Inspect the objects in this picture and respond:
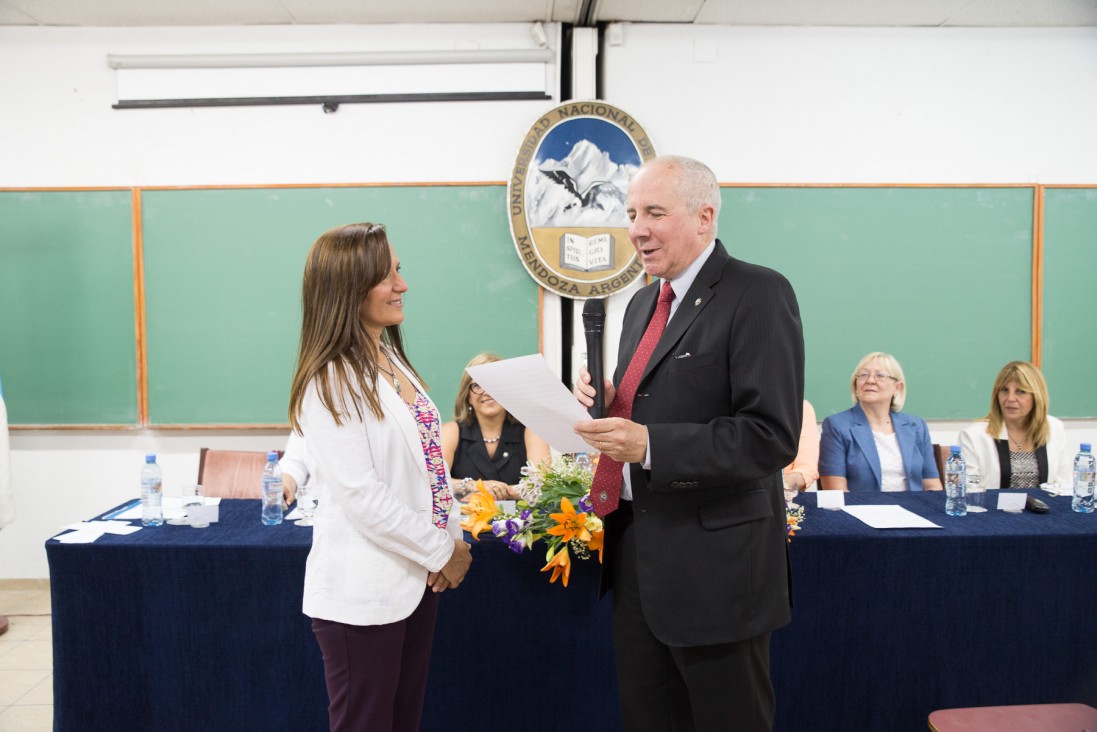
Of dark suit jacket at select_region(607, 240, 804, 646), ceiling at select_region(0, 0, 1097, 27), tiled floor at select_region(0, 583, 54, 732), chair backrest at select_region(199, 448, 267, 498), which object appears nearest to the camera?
dark suit jacket at select_region(607, 240, 804, 646)

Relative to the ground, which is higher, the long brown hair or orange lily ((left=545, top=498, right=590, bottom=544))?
the long brown hair

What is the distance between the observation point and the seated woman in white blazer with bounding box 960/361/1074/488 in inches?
122

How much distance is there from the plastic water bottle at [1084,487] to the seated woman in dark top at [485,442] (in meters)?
1.86

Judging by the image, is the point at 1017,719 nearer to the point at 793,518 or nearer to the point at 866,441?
the point at 793,518

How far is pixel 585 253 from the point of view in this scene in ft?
12.4

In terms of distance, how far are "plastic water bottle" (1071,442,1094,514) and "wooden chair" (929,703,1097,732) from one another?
3.57 ft

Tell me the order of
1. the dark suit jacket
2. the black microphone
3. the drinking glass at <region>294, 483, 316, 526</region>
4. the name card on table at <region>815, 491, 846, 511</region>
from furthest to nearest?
the name card on table at <region>815, 491, 846, 511</region> < the drinking glass at <region>294, 483, 316, 526</region> < the black microphone < the dark suit jacket

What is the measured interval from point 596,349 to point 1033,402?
8.56 ft

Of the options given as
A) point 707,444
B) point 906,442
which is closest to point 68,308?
point 707,444

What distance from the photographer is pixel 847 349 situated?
387 centimetres

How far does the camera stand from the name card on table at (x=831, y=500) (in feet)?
7.96

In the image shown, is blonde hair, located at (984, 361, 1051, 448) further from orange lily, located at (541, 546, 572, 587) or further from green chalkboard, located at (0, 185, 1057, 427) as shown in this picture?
orange lily, located at (541, 546, 572, 587)

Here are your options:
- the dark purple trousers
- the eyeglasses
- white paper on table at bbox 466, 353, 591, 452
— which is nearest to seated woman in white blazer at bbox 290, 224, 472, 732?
the dark purple trousers

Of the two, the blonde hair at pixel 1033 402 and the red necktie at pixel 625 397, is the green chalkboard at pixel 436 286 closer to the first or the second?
the blonde hair at pixel 1033 402
